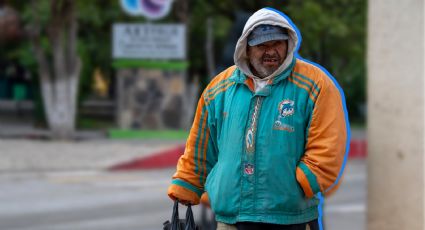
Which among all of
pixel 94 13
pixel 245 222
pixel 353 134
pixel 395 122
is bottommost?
pixel 353 134

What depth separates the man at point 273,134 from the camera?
3.52 m

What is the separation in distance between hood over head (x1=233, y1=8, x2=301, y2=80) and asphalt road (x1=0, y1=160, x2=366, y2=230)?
5.31 m

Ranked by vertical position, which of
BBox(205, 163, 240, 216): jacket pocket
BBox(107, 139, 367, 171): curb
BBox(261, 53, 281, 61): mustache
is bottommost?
BBox(107, 139, 367, 171): curb

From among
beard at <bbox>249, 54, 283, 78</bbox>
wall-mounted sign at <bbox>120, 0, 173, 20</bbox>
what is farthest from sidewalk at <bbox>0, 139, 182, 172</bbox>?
beard at <bbox>249, 54, 283, 78</bbox>

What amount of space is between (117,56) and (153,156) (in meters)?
4.73

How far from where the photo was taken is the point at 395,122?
483 cm

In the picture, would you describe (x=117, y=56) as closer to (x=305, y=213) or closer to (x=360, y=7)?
(x=360, y=7)

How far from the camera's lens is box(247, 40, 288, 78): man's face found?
3.65 m

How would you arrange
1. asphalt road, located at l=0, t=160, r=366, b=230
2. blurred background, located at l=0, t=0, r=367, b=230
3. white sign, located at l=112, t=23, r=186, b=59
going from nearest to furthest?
asphalt road, located at l=0, t=160, r=366, b=230 < blurred background, located at l=0, t=0, r=367, b=230 < white sign, located at l=112, t=23, r=186, b=59

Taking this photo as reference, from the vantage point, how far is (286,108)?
3.55 metres

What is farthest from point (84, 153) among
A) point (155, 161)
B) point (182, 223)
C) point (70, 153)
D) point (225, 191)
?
point (225, 191)

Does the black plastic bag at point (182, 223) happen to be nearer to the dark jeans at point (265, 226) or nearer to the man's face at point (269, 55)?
the dark jeans at point (265, 226)

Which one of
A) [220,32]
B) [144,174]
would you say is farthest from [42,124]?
[144,174]

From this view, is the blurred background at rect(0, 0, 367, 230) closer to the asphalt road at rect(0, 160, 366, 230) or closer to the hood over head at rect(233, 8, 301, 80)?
the asphalt road at rect(0, 160, 366, 230)
